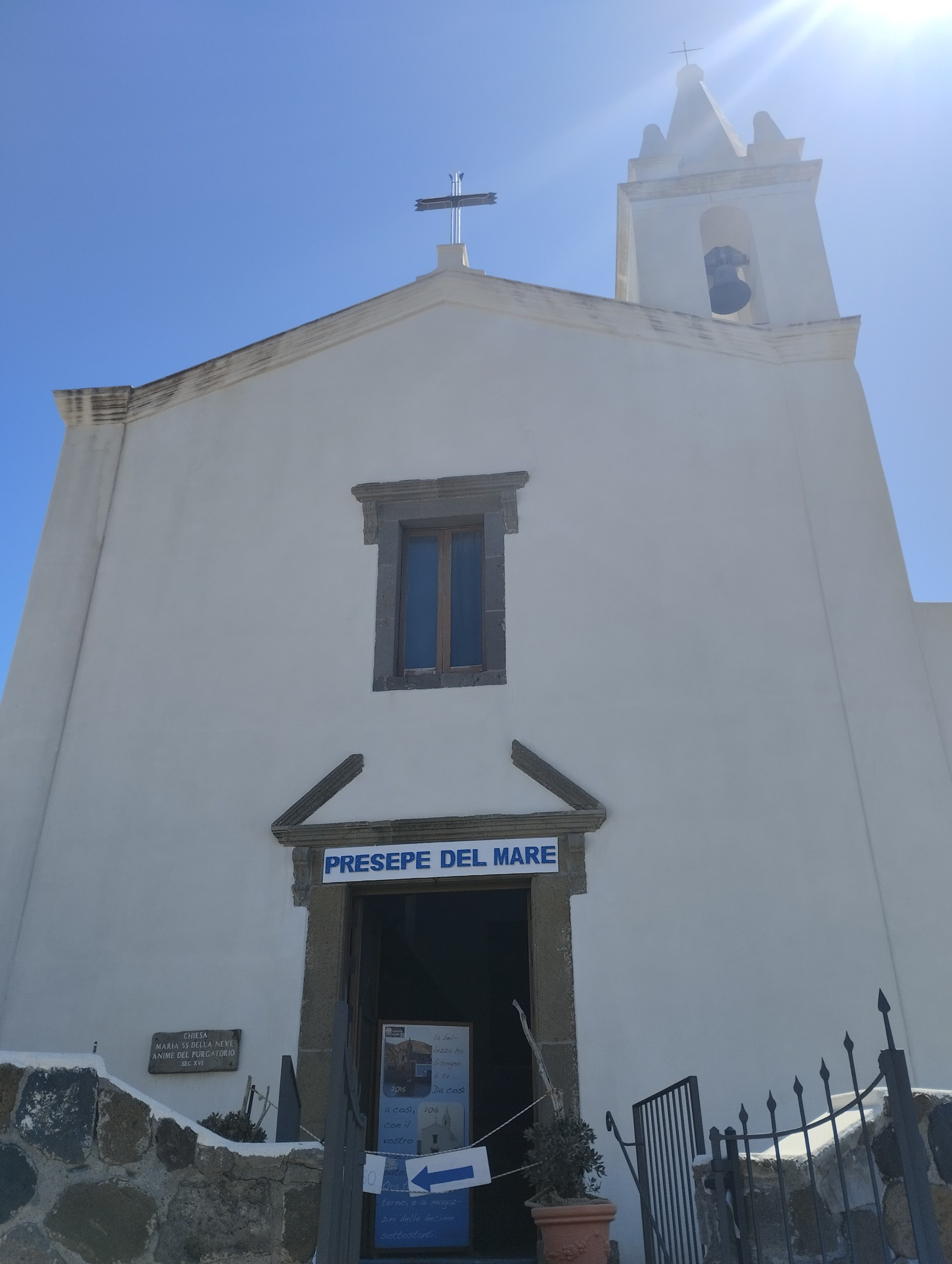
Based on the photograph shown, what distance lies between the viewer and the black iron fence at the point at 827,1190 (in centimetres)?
377

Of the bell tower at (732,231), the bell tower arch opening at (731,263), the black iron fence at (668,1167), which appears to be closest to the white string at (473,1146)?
the black iron fence at (668,1167)

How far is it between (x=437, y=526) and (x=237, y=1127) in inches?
197

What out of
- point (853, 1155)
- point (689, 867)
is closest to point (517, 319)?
point (689, 867)

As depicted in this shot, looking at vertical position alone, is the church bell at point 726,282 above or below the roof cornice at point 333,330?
above

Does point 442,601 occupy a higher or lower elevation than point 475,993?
higher

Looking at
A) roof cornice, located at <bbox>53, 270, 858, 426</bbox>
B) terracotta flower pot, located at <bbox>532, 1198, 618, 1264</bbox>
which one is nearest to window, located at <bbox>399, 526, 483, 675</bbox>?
roof cornice, located at <bbox>53, 270, 858, 426</bbox>

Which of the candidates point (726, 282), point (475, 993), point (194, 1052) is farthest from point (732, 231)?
point (194, 1052)

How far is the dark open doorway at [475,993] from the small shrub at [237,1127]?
1.36 meters

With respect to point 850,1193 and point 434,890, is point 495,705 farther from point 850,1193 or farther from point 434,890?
point 850,1193

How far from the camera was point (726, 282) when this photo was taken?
449 inches

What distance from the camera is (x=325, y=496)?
9.49 m

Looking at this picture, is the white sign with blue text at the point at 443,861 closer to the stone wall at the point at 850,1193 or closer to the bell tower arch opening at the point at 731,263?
the stone wall at the point at 850,1193

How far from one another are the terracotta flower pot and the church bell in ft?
28.2

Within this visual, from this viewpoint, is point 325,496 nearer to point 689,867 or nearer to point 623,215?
point 689,867
